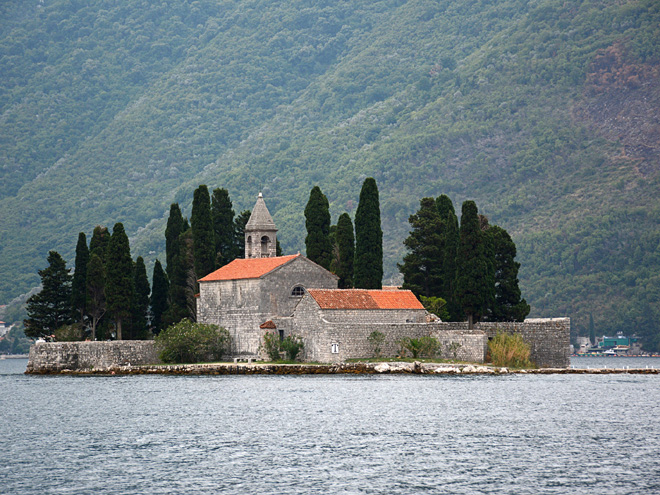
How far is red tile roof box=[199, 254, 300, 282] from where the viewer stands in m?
65.2

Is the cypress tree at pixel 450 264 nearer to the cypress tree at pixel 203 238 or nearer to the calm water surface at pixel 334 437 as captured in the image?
the calm water surface at pixel 334 437

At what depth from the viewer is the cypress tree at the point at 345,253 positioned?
70.9 metres

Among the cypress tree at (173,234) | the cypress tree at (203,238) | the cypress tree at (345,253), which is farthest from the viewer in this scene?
the cypress tree at (173,234)

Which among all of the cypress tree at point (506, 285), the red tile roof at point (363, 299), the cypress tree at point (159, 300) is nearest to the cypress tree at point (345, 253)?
the red tile roof at point (363, 299)

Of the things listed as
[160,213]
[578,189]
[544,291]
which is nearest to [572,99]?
[578,189]

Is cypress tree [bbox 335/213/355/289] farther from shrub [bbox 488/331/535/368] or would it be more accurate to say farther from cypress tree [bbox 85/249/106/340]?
cypress tree [bbox 85/249/106/340]

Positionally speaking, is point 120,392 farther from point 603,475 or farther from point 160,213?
point 160,213

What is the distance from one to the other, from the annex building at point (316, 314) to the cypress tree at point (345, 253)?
4343 mm

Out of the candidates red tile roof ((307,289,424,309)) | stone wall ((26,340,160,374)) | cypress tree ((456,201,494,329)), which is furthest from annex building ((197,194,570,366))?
stone wall ((26,340,160,374))

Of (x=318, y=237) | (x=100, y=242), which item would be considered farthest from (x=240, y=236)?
(x=100, y=242)

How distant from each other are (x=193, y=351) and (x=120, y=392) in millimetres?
10298

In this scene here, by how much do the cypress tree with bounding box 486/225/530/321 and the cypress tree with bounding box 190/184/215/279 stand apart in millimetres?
18188

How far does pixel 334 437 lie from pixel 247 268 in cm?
2953

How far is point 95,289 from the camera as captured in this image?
6919cm
